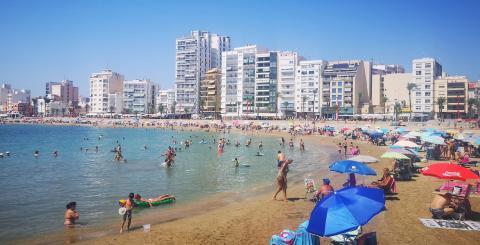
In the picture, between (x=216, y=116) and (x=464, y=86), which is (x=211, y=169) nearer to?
(x=464, y=86)

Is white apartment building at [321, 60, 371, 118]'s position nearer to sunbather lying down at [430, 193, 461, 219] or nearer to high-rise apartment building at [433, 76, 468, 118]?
high-rise apartment building at [433, 76, 468, 118]

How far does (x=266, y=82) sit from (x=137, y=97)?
207 ft

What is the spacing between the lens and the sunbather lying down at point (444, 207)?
466 inches

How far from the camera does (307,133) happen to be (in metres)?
76.2

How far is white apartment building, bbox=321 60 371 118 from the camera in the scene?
111 meters

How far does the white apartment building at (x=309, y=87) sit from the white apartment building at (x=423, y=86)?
26014 millimetres

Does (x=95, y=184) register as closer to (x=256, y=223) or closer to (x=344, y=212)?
(x=256, y=223)

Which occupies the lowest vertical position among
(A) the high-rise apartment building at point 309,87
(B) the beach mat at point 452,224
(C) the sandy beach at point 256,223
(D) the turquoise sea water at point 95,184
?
(D) the turquoise sea water at point 95,184

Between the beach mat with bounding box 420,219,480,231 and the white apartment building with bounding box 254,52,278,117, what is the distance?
11071 cm

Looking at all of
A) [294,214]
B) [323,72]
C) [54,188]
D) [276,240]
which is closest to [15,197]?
[54,188]

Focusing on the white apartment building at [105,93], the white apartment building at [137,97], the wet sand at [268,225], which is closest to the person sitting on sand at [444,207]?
the wet sand at [268,225]

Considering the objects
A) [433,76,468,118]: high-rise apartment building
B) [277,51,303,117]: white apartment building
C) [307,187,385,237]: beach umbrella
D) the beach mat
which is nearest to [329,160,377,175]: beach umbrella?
the beach mat

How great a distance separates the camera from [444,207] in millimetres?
11914

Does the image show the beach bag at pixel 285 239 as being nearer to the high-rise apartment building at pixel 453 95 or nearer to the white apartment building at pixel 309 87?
the high-rise apartment building at pixel 453 95
